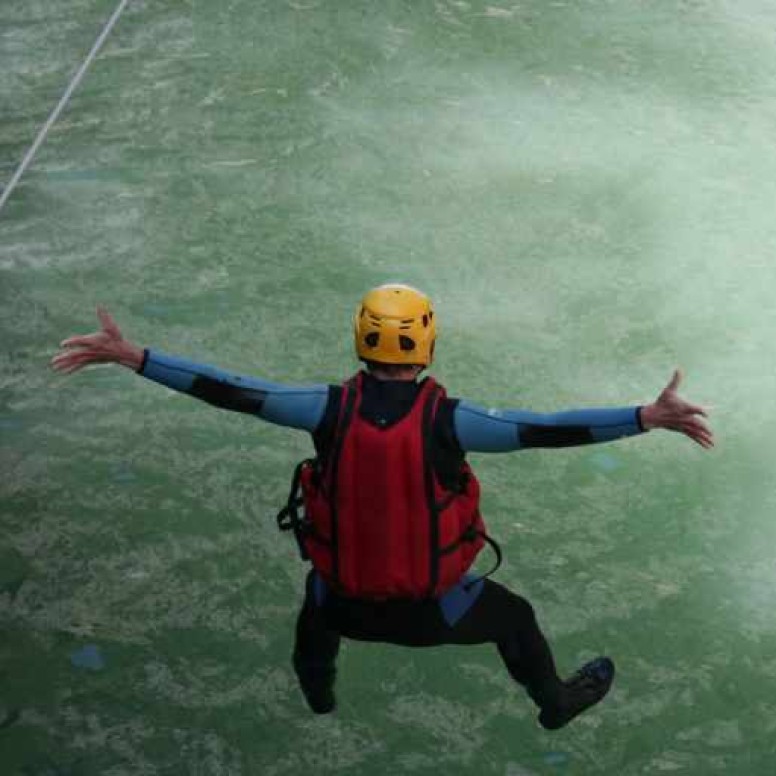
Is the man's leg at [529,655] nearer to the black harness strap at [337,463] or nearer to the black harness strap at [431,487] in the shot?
the black harness strap at [431,487]

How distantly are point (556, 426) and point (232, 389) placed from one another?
0.93 m

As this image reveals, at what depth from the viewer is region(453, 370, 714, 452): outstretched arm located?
3988 mm

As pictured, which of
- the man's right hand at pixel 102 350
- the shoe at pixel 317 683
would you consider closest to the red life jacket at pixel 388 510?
the shoe at pixel 317 683

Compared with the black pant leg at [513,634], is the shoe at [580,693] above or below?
below

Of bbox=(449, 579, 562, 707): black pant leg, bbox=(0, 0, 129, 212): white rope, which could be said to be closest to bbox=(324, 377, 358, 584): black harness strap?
bbox=(449, 579, 562, 707): black pant leg

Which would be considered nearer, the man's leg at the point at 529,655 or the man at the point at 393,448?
the man at the point at 393,448

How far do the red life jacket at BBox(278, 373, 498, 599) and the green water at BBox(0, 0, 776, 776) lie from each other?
41.4 inches

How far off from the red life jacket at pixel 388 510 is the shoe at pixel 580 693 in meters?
0.70

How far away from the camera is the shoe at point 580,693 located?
4629mm

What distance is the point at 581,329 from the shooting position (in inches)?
304

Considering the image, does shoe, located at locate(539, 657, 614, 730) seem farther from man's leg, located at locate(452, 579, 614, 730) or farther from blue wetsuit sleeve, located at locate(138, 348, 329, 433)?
blue wetsuit sleeve, located at locate(138, 348, 329, 433)

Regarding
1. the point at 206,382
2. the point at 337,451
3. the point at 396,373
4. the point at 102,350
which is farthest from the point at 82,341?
the point at 396,373

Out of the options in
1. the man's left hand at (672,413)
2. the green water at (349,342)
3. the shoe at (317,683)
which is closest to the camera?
the man's left hand at (672,413)

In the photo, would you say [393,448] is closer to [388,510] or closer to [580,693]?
[388,510]
